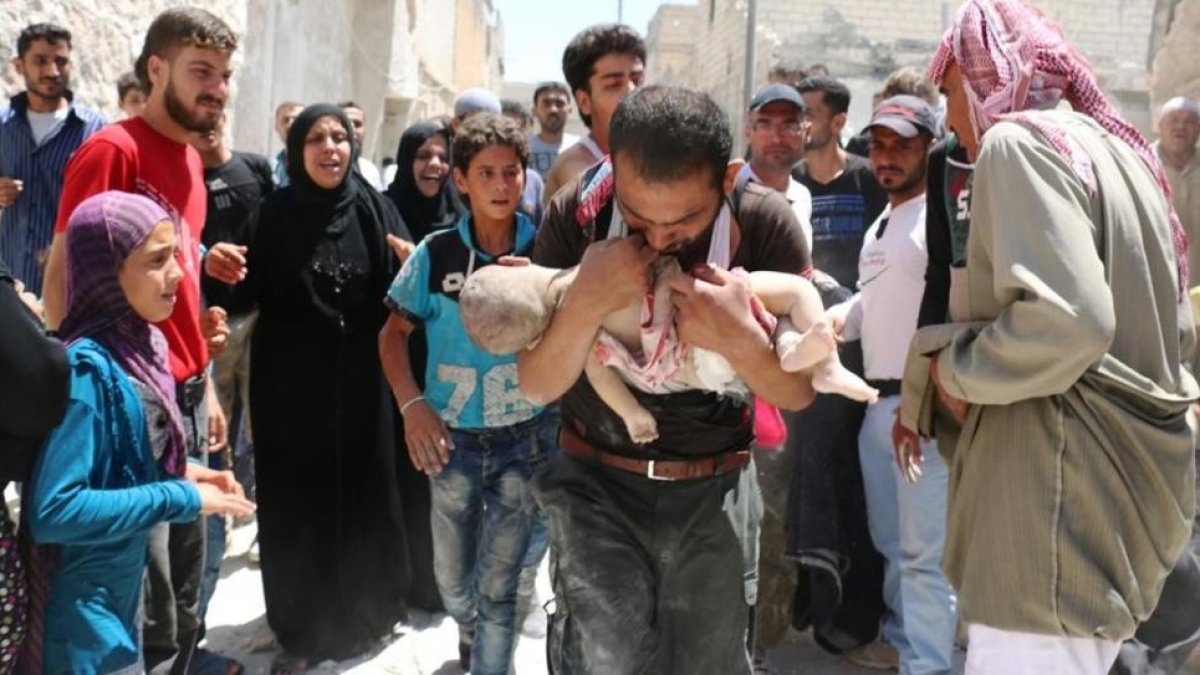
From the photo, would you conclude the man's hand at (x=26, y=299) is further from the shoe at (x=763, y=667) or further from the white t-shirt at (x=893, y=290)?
the shoe at (x=763, y=667)

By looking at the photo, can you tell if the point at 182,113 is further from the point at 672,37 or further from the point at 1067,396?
the point at 672,37

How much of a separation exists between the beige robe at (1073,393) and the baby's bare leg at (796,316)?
0.36 m

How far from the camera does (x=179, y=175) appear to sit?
11.1ft

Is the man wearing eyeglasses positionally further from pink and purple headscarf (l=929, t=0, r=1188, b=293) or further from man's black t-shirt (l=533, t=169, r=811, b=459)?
man's black t-shirt (l=533, t=169, r=811, b=459)

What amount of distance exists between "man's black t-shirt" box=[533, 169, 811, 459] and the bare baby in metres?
0.11

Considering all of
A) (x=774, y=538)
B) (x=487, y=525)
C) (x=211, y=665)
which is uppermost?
(x=487, y=525)

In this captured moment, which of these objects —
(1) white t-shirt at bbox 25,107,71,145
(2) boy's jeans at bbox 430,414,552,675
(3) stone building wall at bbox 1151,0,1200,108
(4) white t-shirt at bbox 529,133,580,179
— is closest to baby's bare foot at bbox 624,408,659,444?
(2) boy's jeans at bbox 430,414,552,675

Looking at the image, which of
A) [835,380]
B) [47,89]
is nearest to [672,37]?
[47,89]

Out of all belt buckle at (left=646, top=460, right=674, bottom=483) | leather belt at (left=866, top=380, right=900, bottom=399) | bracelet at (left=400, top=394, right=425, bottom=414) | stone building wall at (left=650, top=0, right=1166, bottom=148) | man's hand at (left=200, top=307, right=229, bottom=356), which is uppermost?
stone building wall at (left=650, top=0, right=1166, bottom=148)

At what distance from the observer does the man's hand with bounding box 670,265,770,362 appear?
2082 millimetres

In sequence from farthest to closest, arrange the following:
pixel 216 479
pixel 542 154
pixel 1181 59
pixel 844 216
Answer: pixel 1181 59
pixel 542 154
pixel 844 216
pixel 216 479

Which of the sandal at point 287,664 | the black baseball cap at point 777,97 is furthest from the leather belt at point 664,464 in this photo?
the black baseball cap at point 777,97

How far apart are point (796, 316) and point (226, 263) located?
2.23m

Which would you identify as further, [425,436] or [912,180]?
[912,180]
